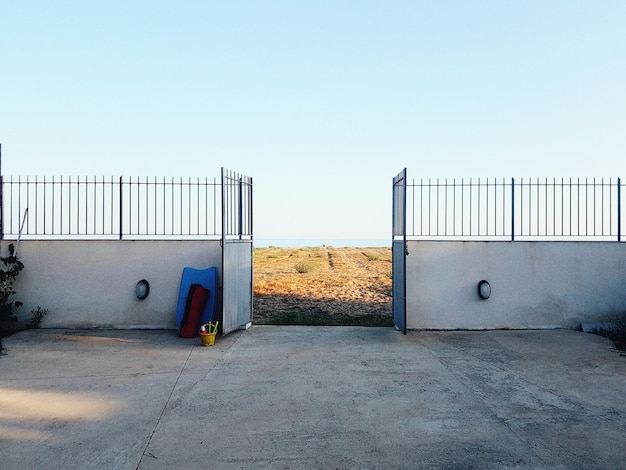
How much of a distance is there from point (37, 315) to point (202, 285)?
10.6 ft

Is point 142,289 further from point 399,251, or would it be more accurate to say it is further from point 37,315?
point 399,251

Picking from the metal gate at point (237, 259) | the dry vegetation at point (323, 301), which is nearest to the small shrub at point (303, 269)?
the dry vegetation at point (323, 301)

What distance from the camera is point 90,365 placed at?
19.9ft

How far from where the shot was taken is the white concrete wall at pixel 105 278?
8562 millimetres

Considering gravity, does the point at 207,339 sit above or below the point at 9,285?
below

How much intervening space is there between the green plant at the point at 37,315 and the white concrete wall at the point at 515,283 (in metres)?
6.92

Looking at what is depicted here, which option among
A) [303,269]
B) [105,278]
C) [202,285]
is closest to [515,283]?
[202,285]

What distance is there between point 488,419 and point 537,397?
1.01 metres

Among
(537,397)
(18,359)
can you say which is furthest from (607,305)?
(18,359)

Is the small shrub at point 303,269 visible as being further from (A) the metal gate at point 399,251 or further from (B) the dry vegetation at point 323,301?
(A) the metal gate at point 399,251

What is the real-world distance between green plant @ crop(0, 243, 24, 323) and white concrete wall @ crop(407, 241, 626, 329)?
7289 millimetres

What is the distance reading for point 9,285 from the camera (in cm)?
844

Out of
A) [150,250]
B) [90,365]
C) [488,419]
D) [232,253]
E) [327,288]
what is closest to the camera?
[488,419]

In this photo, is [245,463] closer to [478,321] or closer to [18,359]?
[18,359]
